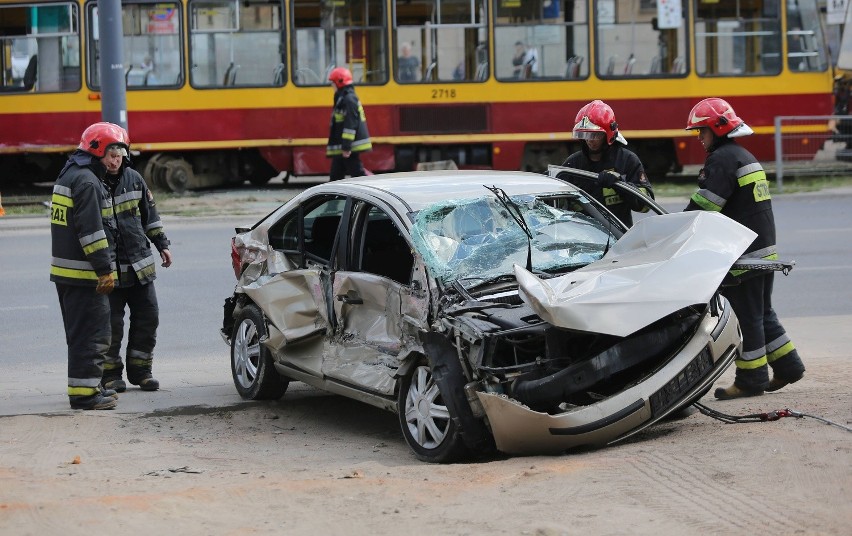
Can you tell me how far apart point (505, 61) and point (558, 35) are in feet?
3.03

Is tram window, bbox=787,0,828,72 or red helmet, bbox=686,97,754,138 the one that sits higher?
tram window, bbox=787,0,828,72

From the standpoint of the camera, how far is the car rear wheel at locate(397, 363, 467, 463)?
6582 millimetres

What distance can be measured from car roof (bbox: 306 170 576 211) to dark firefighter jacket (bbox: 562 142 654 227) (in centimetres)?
69

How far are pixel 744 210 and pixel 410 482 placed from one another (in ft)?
10.2

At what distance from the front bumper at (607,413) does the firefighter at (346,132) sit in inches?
468

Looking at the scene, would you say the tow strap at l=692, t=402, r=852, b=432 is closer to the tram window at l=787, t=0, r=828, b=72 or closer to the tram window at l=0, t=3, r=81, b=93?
the tram window at l=787, t=0, r=828, b=72

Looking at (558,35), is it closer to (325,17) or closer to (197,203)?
(325,17)

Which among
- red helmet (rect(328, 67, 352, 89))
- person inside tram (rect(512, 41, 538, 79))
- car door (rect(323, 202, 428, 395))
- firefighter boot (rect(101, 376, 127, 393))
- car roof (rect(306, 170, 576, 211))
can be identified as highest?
person inside tram (rect(512, 41, 538, 79))

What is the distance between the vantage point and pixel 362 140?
59.7 ft

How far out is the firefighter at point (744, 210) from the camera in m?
7.93

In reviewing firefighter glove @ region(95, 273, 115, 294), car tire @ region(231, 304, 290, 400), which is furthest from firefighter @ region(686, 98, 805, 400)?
firefighter glove @ region(95, 273, 115, 294)

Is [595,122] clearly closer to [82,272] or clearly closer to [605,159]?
[605,159]

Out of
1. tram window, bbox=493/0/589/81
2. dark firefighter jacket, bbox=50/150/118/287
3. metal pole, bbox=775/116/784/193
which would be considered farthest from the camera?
tram window, bbox=493/0/589/81

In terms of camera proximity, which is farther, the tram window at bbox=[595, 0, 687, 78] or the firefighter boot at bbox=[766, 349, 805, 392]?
the tram window at bbox=[595, 0, 687, 78]
